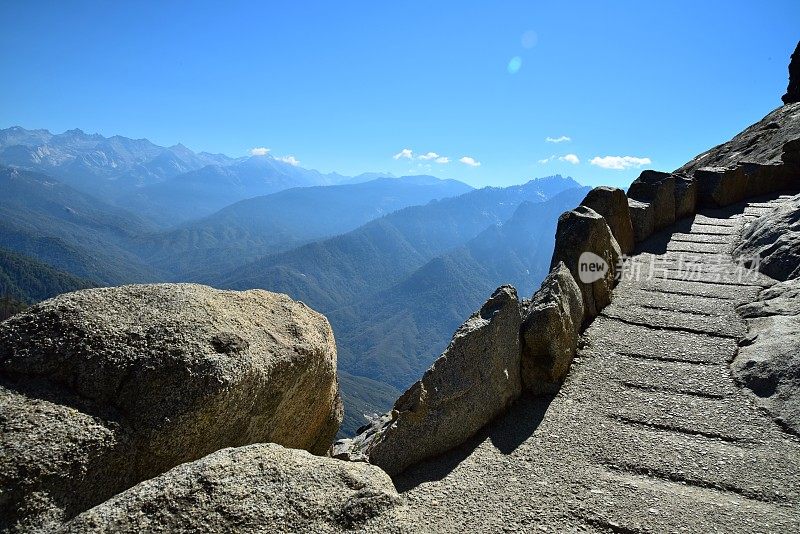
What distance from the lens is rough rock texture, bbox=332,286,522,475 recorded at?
250 inches

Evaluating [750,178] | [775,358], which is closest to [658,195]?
[750,178]

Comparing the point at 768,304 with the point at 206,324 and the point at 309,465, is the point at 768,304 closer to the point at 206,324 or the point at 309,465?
the point at 309,465

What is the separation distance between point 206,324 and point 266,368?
0.84 m

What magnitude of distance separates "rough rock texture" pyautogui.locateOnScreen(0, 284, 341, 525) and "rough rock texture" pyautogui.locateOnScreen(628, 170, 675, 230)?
1661 centimetres

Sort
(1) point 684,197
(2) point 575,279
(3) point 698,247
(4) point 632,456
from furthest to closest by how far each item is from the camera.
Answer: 1. (1) point 684,197
2. (3) point 698,247
3. (2) point 575,279
4. (4) point 632,456

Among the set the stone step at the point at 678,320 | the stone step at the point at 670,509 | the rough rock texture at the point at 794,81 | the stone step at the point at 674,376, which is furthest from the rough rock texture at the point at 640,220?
the rough rock texture at the point at 794,81

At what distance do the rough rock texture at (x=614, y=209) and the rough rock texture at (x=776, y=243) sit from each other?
3.10 meters

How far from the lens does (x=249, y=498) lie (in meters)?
4.18

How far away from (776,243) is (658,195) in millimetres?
5974

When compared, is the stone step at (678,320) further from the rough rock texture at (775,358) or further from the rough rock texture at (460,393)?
the rough rock texture at (460,393)

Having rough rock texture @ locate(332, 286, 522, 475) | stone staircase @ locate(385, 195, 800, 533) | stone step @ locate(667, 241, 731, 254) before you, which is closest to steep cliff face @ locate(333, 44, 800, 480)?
rough rock texture @ locate(332, 286, 522, 475)

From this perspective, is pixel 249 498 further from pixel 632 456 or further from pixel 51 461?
pixel 632 456

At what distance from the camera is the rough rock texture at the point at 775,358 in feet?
21.9

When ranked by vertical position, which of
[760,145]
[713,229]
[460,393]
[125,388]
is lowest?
[460,393]
